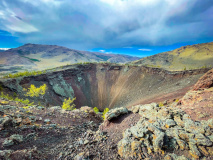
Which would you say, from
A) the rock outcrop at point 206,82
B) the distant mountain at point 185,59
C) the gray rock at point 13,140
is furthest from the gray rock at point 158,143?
the distant mountain at point 185,59

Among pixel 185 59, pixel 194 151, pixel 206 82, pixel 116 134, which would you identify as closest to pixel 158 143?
pixel 194 151

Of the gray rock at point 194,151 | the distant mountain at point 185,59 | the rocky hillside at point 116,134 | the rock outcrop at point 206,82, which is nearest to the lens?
the gray rock at point 194,151

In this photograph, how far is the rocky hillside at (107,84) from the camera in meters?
37.0

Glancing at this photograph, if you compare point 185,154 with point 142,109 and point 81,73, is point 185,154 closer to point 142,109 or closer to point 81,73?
point 142,109

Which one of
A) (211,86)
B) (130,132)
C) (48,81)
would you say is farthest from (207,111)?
(48,81)

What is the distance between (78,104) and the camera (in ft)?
152

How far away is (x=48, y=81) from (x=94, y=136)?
147 ft

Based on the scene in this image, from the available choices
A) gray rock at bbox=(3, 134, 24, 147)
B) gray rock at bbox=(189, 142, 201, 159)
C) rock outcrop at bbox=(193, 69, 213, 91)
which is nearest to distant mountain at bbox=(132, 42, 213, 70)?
rock outcrop at bbox=(193, 69, 213, 91)

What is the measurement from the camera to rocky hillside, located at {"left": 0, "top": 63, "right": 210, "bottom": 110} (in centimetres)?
3700

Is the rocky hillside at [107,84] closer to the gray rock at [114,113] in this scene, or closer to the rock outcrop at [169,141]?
the gray rock at [114,113]

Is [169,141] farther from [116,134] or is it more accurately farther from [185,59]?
[185,59]

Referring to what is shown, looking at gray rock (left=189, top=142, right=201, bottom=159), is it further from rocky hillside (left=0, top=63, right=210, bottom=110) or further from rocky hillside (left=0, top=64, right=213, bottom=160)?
rocky hillside (left=0, top=63, right=210, bottom=110)

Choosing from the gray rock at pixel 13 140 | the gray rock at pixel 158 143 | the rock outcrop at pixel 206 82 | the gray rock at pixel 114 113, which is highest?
the rock outcrop at pixel 206 82

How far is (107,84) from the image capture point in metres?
59.0
